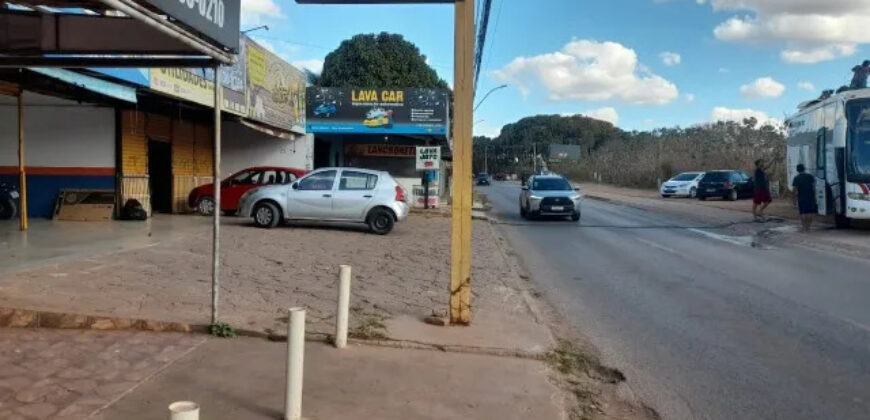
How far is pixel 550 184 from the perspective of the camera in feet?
82.5

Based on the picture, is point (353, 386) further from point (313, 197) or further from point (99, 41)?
point (313, 197)

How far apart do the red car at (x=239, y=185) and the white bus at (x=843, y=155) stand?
→ 45.8ft

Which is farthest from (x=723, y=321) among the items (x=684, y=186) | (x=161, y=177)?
(x=684, y=186)

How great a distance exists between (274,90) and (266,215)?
7180 mm

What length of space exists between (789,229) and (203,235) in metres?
15.3

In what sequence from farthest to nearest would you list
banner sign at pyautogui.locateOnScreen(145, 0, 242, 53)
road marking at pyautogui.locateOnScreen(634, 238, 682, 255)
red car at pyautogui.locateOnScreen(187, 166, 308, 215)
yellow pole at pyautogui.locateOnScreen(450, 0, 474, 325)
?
red car at pyautogui.locateOnScreen(187, 166, 308, 215), road marking at pyautogui.locateOnScreen(634, 238, 682, 255), yellow pole at pyautogui.locateOnScreen(450, 0, 474, 325), banner sign at pyautogui.locateOnScreen(145, 0, 242, 53)

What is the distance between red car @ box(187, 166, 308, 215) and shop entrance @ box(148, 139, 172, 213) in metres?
0.81

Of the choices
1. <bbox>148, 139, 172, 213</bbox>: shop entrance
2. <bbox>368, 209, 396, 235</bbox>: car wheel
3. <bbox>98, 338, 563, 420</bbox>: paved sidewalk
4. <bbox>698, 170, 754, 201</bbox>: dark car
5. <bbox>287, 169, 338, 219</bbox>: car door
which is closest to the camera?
<bbox>98, 338, 563, 420</bbox>: paved sidewalk

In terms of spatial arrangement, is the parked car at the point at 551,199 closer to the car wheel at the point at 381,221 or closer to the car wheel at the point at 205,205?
the car wheel at the point at 381,221

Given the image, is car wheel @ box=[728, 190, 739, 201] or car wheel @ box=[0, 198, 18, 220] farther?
car wheel @ box=[728, 190, 739, 201]

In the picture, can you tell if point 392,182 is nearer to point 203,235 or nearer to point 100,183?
point 203,235

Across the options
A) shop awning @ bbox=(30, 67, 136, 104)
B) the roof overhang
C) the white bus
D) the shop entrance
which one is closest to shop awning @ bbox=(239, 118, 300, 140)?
the shop entrance

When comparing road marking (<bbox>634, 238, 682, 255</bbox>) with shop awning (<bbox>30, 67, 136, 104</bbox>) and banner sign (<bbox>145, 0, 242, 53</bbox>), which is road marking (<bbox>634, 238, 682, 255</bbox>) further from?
shop awning (<bbox>30, 67, 136, 104</bbox>)

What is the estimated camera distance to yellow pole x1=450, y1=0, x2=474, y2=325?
23.2 ft
